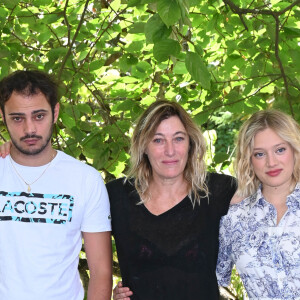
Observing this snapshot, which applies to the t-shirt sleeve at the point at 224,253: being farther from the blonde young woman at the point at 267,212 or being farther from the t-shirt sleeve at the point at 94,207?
the t-shirt sleeve at the point at 94,207

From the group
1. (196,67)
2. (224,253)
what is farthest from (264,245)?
(196,67)

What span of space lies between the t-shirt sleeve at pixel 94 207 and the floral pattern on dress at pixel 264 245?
0.53 metres

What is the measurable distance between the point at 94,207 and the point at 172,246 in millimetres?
375

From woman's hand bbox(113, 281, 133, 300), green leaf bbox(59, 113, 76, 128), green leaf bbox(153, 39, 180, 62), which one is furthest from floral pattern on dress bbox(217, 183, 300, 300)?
green leaf bbox(59, 113, 76, 128)

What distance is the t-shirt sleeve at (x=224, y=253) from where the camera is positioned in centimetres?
288

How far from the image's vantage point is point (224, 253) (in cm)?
293

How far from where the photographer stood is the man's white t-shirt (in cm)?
267

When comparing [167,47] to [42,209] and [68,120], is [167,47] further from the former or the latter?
[68,120]

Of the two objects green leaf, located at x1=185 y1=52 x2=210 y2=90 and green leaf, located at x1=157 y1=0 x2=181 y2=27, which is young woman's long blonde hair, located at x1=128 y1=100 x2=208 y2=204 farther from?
green leaf, located at x1=157 y1=0 x2=181 y2=27

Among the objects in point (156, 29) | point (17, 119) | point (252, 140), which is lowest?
point (252, 140)

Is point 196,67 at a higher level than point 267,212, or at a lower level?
higher

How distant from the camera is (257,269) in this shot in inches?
107

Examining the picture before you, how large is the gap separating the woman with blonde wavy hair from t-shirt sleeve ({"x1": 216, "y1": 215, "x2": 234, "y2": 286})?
3 cm

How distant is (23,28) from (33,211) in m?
1.78
